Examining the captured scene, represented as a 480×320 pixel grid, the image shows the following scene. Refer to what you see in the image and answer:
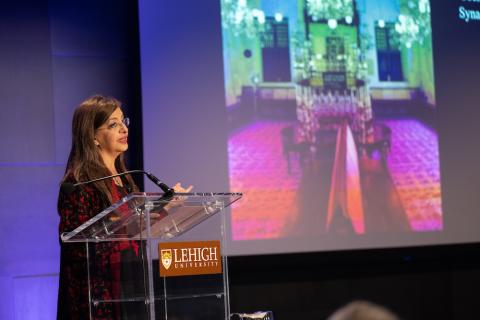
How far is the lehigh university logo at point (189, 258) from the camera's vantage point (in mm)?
2133

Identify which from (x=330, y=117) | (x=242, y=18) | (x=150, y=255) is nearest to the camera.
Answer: (x=150, y=255)

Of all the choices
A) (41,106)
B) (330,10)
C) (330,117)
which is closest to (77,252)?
(41,106)

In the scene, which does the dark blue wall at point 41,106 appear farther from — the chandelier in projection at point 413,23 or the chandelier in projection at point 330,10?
the chandelier in projection at point 413,23

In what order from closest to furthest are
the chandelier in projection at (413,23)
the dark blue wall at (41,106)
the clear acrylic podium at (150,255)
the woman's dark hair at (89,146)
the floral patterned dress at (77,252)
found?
the clear acrylic podium at (150,255)
the floral patterned dress at (77,252)
the woman's dark hair at (89,146)
the dark blue wall at (41,106)
the chandelier in projection at (413,23)

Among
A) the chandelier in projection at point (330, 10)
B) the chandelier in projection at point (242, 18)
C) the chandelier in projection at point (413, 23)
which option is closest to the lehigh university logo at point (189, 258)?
the chandelier in projection at point (242, 18)

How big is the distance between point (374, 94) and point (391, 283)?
135 centimetres

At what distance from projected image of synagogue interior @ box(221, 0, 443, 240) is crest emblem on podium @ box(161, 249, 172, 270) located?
7.97 ft

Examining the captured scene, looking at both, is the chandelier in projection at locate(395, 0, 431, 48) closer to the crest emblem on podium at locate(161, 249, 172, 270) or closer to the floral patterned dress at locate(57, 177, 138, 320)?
the floral patterned dress at locate(57, 177, 138, 320)

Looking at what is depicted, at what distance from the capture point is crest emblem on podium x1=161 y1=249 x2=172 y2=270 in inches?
83.7

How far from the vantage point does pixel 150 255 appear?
206 cm

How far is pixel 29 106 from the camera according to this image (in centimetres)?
450

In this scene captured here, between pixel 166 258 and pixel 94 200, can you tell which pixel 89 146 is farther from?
pixel 166 258

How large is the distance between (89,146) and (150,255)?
0.70 meters

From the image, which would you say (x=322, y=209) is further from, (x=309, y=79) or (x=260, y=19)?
(x=260, y=19)
